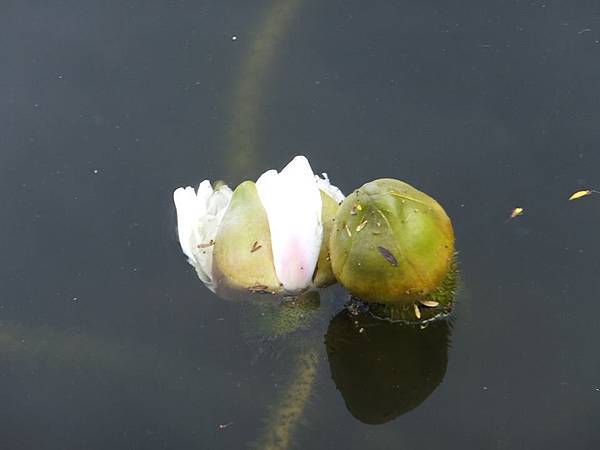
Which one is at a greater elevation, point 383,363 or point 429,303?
point 429,303

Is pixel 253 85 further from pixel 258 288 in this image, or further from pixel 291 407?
pixel 291 407

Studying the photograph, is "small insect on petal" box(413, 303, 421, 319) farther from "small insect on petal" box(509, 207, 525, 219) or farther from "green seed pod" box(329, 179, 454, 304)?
"small insect on petal" box(509, 207, 525, 219)

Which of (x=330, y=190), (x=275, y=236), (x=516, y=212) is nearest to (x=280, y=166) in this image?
(x=330, y=190)

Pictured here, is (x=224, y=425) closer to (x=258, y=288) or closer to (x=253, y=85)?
(x=258, y=288)

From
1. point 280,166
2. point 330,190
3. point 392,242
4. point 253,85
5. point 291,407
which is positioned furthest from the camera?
point 253,85

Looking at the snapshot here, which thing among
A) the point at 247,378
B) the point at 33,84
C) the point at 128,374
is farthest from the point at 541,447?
the point at 33,84

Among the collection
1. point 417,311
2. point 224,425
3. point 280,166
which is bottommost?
point 224,425

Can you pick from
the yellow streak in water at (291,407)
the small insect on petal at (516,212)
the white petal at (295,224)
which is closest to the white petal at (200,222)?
the white petal at (295,224)

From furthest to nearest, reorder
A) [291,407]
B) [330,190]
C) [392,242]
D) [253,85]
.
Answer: [253,85] → [330,190] → [291,407] → [392,242]

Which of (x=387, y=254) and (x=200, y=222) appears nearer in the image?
(x=387, y=254)
